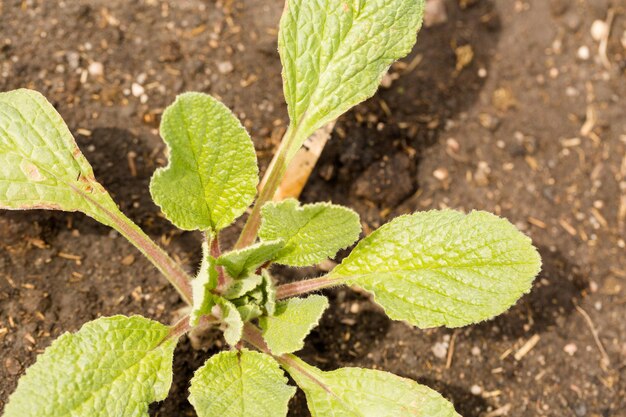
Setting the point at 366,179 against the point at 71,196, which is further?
the point at 366,179

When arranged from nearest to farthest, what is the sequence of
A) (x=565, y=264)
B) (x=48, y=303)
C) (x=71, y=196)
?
1. (x=71, y=196)
2. (x=48, y=303)
3. (x=565, y=264)

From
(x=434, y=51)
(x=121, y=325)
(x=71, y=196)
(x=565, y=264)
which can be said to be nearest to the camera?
(x=121, y=325)

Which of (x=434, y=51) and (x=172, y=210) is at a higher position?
(x=172, y=210)

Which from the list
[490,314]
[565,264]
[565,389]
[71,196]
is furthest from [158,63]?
[565,389]

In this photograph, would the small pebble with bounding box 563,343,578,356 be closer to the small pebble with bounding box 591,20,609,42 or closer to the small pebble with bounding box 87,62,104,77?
the small pebble with bounding box 591,20,609,42

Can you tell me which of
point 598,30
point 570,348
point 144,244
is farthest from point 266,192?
point 598,30

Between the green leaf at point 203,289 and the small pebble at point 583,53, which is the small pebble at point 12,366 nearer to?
the green leaf at point 203,289

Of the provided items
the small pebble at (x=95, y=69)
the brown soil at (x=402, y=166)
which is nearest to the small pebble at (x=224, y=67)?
the brown soil at (x=402, y=166)

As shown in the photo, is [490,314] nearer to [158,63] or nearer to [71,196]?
[71,196]
